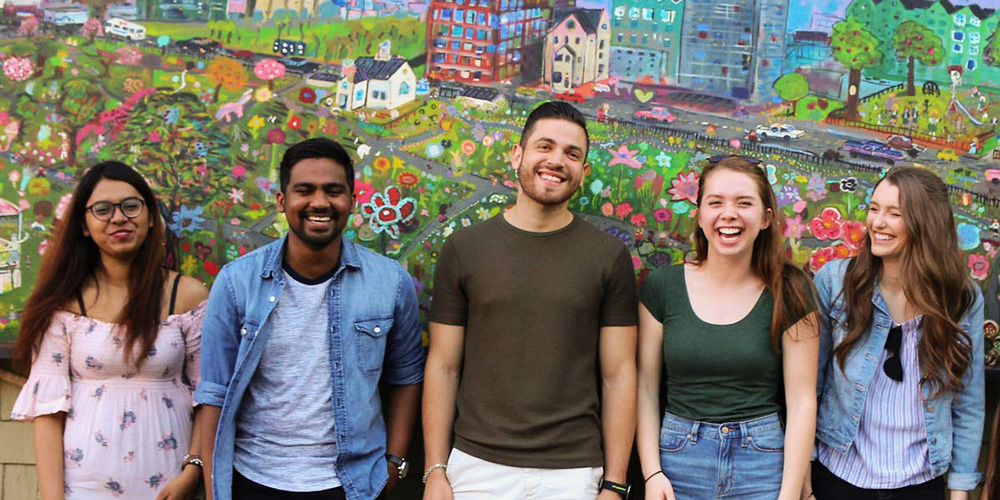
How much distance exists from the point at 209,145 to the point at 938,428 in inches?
111

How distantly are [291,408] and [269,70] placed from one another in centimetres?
135

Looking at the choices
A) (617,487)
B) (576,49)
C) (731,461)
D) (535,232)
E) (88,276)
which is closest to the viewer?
(731,461)

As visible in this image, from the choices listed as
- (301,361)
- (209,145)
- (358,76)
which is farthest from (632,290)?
(209,145)

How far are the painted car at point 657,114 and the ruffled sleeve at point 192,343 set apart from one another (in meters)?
1.82

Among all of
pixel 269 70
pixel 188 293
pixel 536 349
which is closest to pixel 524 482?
pixel 536 349

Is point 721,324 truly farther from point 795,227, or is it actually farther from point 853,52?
point 853,52

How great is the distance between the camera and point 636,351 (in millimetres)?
3039

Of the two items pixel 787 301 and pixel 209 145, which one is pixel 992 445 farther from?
pixel 209 145

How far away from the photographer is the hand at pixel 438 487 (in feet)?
9.29

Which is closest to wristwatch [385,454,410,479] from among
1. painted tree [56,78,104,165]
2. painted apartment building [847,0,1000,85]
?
painted tree [56,78,104,165]

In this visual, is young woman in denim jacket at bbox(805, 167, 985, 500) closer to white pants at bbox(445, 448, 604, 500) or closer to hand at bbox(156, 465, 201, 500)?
white pants at bbox(445, 448, 604, 500)

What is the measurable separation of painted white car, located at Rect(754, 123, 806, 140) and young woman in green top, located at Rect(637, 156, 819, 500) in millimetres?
551

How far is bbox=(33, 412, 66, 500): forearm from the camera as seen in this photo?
2887 millimetres

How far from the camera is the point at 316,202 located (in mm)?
2814
